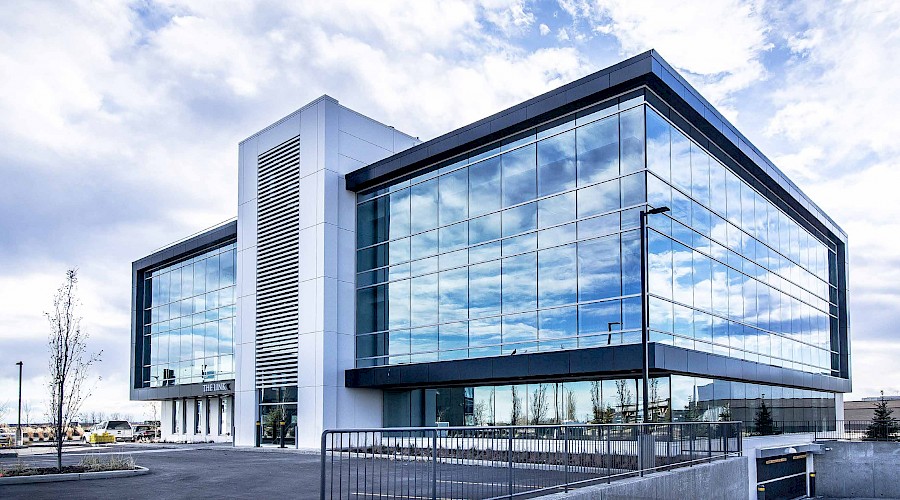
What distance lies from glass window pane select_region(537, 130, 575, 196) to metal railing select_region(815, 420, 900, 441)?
71.1 ft

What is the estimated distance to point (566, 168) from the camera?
29.1 metres

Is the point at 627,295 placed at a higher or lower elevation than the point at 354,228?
lower

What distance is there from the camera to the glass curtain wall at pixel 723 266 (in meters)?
27.6

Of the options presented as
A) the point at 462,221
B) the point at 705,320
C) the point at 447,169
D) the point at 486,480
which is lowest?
the point at 486,480

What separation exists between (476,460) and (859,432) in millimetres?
38594

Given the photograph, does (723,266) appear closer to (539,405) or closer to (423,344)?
(539,405)

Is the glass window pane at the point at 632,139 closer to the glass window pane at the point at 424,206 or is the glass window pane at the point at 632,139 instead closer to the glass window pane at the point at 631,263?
the glass window pane at the point at 631,263

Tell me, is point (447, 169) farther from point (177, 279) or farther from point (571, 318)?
point (177, 279)

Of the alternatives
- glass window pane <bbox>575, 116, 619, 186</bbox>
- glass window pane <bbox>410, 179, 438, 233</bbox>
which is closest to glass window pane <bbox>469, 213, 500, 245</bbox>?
glass window pane <bbox>410, 179, 438, 233</bbox>

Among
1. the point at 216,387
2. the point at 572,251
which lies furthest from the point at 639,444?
the point at 216,387

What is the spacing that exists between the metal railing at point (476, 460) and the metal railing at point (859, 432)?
30119 millimetres

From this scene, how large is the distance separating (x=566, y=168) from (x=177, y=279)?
3359cm

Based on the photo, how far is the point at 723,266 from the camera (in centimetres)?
3241

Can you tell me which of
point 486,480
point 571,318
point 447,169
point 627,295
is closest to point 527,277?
point 571,318
